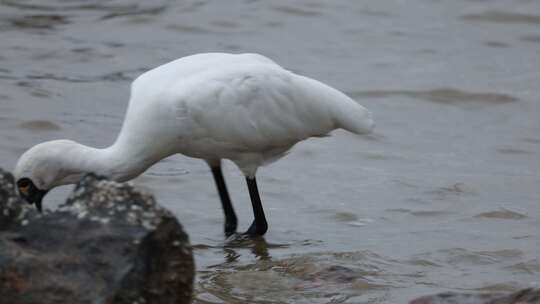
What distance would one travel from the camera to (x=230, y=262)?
27.1 ft

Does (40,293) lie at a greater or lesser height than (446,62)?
greater

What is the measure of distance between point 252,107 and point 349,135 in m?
4.09

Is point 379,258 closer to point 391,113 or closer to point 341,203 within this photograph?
point 341,203

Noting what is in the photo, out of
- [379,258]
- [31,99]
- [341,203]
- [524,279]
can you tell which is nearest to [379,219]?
[341,203]

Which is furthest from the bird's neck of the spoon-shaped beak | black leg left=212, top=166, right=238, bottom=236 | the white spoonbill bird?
black leg left=212, top=166, right=238, bottom=236

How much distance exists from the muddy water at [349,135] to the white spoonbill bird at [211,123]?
2.50ft

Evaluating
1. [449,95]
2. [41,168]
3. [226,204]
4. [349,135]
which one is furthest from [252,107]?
[449,95]

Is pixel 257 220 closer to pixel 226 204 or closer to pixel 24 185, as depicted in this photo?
pixel 226 204

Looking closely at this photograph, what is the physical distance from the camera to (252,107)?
344 inches

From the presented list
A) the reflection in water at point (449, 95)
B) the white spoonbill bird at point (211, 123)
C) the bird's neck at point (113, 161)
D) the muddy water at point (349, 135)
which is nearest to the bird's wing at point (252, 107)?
the white spoonbill bird at point (211, 123)

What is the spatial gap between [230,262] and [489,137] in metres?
5.22

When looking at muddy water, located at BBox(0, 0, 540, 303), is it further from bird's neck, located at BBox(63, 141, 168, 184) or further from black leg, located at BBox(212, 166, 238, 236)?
bird's neck, located at BBox(63, 141, 168, 184)

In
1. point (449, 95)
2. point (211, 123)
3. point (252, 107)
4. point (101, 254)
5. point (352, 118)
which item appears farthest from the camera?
point (449, 95)

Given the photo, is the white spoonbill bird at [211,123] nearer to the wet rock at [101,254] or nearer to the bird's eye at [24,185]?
the bird's eye at [24,185]
